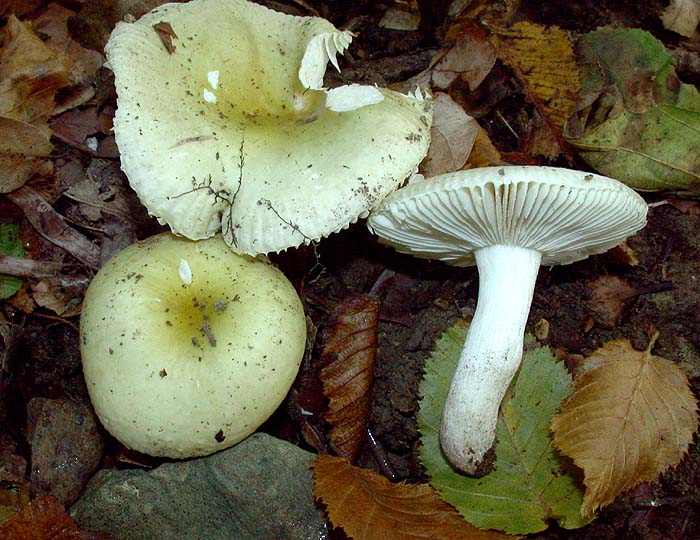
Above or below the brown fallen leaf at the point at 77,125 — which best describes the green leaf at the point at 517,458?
below

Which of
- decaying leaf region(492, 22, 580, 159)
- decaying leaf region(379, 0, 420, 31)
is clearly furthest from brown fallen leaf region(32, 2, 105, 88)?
decaying leaf region(492, 22, 580, 159)

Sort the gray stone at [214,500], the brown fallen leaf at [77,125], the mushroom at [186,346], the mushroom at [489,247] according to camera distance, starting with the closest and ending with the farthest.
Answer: the mushroom at [489,247] < the mushroom at [186,346] < the gray stone at [214,500] < the brown fallen leaf at [77,125]

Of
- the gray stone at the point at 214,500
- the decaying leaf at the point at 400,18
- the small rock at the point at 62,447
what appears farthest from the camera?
the decaying leaf at the point at 400,18

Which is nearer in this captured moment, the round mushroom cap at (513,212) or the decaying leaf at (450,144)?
the round mushroom cap at (513,212)

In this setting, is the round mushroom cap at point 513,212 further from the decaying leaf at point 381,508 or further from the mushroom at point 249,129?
the decaying leaf at point 381,508

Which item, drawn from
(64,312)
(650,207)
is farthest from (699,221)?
(64,312)

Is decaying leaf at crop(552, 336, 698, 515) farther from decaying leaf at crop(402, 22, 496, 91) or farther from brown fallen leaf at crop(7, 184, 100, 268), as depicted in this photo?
brown fallen leaf at crop(7, 184, 100, 268)

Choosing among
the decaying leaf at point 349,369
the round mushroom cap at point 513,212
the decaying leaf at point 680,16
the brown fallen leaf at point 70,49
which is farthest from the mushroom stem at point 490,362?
the brown fallen leaf at point 70,49
